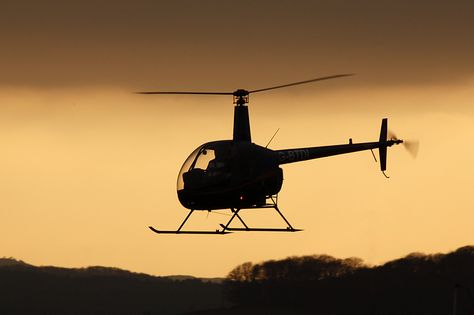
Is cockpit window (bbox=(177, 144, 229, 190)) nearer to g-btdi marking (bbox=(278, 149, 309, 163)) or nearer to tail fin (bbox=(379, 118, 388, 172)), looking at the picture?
g-btdi marking (bbox=(278, 149, 309, 163))

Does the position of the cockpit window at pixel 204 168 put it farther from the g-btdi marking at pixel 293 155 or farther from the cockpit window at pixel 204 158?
the g-btdi marking at pixel 293 155

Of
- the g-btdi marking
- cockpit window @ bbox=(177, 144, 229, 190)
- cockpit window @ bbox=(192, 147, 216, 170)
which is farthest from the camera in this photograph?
the g-btdi marking

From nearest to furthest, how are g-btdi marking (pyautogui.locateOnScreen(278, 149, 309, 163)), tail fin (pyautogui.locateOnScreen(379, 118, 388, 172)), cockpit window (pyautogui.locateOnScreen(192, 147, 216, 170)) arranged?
1. cockpit window (pyautogui.locateOnScreen(192, 147, 216, 170))
2. g-btdi marking (pyautogui.locateOnScreen(278, 149, 309, 163))
3. tail fin (pyautogui.locateOnScreen(379, 118, 388, 172))

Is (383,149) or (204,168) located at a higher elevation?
(383,149)

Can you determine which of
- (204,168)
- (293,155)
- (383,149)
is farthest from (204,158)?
(383,149)

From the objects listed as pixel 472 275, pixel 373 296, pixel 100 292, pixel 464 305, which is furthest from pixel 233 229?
pixel 100 292

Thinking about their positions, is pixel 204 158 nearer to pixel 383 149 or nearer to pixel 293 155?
pixel 293 155

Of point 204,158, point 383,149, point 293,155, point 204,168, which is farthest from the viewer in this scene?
point 383,149

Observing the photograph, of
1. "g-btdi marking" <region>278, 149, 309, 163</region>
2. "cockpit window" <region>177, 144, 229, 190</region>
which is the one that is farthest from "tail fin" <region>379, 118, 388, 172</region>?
"cockpit window" <region>177, 144, 229, 190</region>

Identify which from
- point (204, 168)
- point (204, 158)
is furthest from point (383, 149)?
point (204, 168)

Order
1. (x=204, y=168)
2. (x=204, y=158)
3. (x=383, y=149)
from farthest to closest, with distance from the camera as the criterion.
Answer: (x=383, y=149)
(x=204, y=158)
(x=204, y=168)

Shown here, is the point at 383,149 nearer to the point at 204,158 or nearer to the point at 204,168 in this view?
the point at 204,158

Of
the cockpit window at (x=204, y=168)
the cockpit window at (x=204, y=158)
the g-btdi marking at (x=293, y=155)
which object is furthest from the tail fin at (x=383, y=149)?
the cockpit window at (x=204, y=158)

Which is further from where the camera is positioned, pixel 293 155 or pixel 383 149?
pixel 383 149
